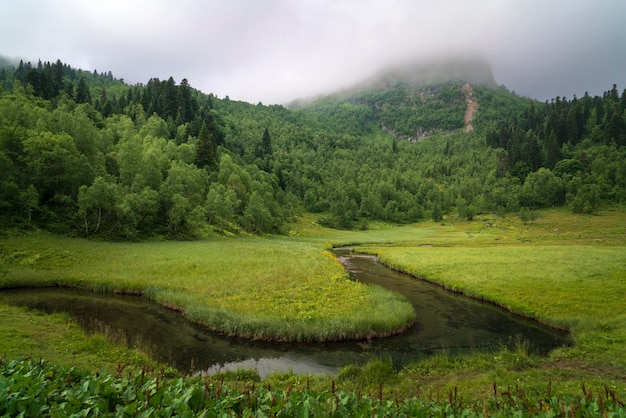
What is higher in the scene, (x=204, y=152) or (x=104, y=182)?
(x=204, y=152)

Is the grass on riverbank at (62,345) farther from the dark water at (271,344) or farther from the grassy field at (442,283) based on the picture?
the dark water at (271,344)

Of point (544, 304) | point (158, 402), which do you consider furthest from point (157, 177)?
point (158, 402)

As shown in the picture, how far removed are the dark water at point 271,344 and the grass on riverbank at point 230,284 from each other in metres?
1.20

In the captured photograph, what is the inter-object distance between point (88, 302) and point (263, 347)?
744 inches

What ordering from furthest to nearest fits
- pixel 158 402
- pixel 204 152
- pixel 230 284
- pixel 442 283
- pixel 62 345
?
1. pixel 204 152
2. pixel 442 283
3. pixel 230 284
4. pixel 62 345
5. pixel 158 402

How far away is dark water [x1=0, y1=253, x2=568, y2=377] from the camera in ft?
69.6

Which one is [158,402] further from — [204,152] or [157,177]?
[204,152]

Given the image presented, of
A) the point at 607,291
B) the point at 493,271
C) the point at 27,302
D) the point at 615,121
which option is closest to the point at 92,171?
the point at 27,302

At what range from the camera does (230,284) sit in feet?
118

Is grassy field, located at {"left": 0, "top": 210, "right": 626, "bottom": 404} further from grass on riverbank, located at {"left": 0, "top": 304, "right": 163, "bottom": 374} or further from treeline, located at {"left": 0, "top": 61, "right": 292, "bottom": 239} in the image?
treeline, located at {"left": 0, "top": 61, "right": 292, "bottom": 239}

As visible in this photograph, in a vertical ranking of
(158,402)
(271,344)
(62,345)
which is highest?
(158,402)

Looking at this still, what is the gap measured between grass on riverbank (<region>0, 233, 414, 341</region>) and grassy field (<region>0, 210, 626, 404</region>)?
200mm

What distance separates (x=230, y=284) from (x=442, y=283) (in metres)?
27.7

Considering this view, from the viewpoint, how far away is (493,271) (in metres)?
46.0
